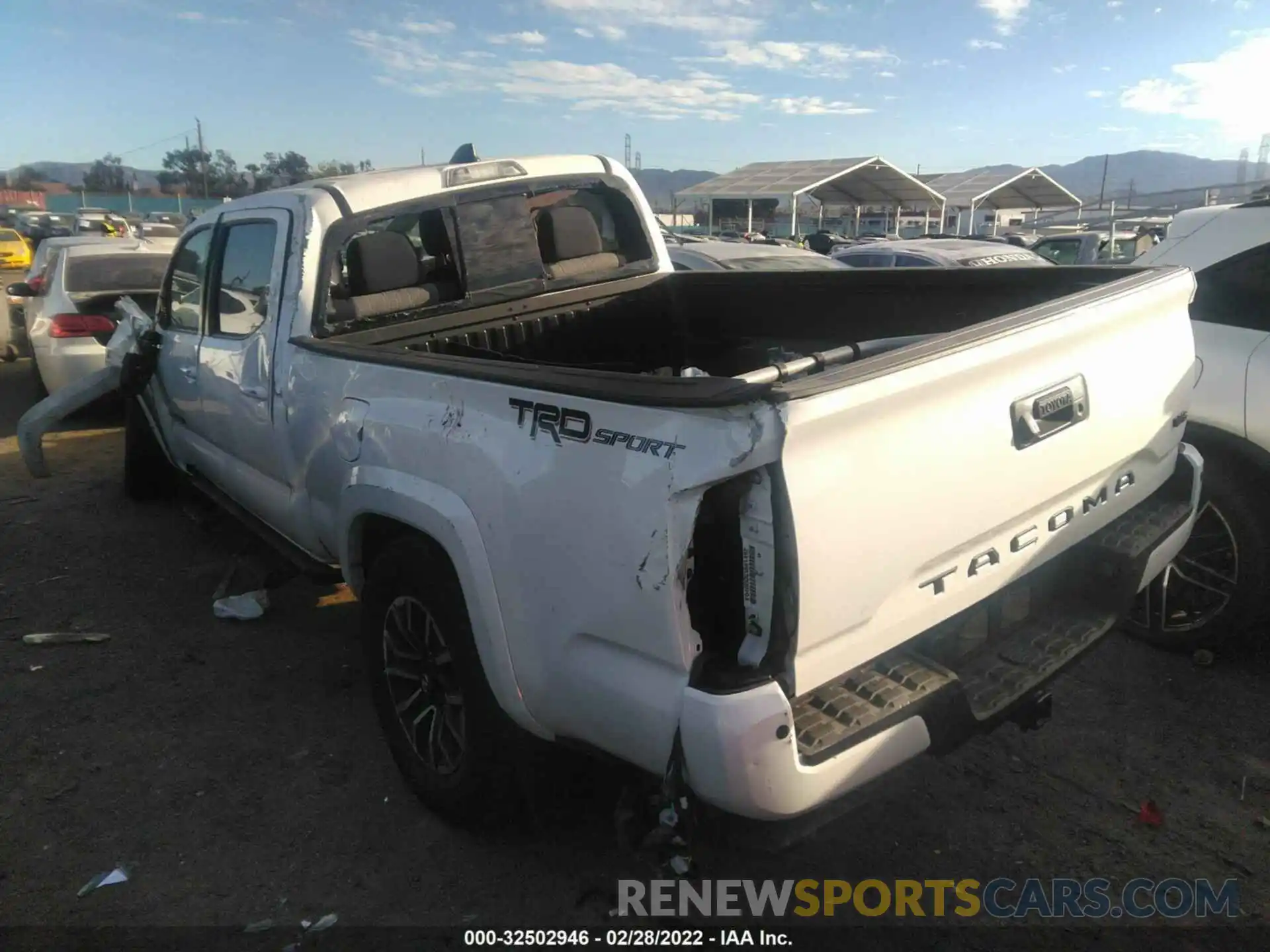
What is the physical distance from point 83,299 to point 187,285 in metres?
3.97

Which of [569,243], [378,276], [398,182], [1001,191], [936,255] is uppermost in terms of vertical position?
[1001,191]

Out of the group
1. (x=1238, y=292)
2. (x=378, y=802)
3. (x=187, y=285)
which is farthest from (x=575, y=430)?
(x=187, y=285)

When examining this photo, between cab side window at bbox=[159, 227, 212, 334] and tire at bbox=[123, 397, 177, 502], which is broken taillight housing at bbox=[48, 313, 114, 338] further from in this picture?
cab side window at bbox=[159, 227, 212, 334]

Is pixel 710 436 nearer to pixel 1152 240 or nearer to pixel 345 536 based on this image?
pixel 345 536

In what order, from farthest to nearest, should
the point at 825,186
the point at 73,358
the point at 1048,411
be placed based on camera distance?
1. the point at 825,186
2. the point at 73,358
3. the point at 1048,411

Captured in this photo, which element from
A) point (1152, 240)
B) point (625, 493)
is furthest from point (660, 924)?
point (1152, 240)

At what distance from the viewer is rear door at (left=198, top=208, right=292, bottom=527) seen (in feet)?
12.2

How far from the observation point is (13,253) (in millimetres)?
27297

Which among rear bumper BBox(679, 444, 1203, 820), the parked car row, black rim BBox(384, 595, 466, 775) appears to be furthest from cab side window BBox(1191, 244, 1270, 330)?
the parked car row

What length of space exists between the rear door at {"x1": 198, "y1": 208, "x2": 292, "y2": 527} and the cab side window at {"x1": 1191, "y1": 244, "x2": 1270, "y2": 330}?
12.4ft

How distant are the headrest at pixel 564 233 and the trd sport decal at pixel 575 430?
224cm

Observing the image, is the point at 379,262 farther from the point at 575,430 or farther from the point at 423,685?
the point at 575,430

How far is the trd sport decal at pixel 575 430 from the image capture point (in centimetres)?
192

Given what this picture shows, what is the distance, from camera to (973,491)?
222 cm
